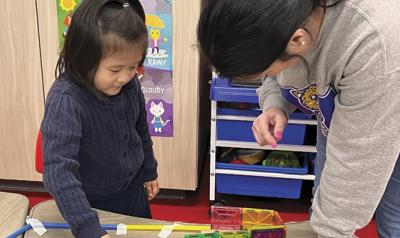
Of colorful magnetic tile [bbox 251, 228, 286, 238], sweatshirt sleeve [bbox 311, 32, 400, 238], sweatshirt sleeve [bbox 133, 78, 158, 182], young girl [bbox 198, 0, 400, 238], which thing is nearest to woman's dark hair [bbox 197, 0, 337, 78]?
young girl [bbox 198, 0, 400, 238]

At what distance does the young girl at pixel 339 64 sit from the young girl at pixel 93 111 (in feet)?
1.24

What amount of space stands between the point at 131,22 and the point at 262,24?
454mm

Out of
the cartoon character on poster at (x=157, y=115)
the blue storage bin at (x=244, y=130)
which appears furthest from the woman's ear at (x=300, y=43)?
the cartoon character on poster at (x=157, y=115)

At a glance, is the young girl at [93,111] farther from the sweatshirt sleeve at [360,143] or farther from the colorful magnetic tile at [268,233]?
the sweatshirt sleeve at [360,143]

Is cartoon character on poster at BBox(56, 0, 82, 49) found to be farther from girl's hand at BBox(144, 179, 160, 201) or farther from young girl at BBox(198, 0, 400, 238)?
young girl at BBox(198, 0, 400, 238)

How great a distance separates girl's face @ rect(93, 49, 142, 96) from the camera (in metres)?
0.99

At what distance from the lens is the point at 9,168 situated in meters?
2.07

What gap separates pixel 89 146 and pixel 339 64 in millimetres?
618

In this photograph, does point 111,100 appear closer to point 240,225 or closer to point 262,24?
point 240,225

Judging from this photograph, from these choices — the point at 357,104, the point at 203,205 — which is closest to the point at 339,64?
the point at 357,104

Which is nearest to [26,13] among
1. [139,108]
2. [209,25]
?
[139,108]

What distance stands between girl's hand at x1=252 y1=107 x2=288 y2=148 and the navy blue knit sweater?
348 millimetres

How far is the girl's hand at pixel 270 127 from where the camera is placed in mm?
944

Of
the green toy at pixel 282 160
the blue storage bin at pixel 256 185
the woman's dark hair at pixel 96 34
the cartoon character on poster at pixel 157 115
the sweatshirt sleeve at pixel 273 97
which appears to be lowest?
the blue storage bin at pixel 256 185
